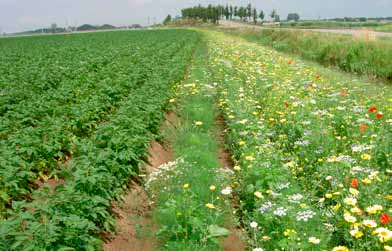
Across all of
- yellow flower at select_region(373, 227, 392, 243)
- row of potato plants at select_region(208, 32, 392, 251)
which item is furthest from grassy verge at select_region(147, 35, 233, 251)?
yellow flower at select_region(373, 227, 392, 243)

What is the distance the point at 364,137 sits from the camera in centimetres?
675

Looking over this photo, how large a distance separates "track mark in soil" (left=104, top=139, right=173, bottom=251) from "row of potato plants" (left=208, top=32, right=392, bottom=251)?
1.24 m

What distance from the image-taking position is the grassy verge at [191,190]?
4.57m

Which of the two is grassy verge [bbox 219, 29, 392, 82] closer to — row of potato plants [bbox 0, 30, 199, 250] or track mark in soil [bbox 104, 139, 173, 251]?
Answer: row of potato plants [bbox 0, 30, 199, 250]

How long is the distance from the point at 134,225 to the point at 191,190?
3.10 ft

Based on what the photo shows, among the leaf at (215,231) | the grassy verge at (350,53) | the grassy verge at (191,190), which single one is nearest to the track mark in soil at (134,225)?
the grassy verge at (191,190)

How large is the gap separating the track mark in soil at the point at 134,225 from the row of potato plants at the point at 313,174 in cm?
124

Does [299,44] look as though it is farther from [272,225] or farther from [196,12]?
[196,12]

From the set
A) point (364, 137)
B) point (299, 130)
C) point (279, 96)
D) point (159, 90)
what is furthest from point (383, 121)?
point (159, 90)

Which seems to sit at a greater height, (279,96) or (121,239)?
(279,96)

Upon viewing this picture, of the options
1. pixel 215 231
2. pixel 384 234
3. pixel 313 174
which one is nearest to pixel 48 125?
pixel 215 231

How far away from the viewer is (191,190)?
18.7 ft

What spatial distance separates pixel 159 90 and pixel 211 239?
21.4 ft

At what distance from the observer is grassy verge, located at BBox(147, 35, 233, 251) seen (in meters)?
4.57
